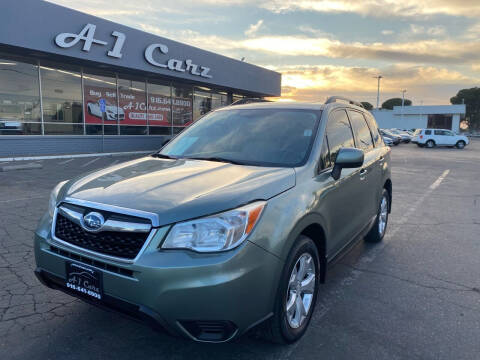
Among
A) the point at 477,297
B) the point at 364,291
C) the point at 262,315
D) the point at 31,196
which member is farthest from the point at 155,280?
the point at 31,196

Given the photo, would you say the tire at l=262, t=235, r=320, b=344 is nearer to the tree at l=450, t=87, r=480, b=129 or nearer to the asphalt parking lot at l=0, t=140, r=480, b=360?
the asphalt parking lot at l=0, t=140, r=480, b=360

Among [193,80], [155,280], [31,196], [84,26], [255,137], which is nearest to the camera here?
[155,280]

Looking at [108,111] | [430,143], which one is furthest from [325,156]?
[430,143]

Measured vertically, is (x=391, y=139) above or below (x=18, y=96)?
below

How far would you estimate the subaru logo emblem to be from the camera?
7.63 ft

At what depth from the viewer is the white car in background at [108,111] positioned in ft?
59.3

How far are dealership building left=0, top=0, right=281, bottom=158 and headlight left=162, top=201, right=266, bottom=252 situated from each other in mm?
14286

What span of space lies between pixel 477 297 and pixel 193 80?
762 inches

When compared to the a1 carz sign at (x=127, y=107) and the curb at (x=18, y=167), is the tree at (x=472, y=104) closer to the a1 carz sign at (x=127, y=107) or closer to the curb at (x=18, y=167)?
the a1 carz sign at (x=127, y=107)

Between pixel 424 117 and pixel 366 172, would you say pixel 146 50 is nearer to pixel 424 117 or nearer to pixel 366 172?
pixel 366 172

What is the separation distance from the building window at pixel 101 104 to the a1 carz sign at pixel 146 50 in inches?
90.7

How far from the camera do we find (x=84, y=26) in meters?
15.1

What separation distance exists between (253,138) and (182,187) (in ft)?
3.94

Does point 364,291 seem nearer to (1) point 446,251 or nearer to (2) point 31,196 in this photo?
(1) point 446,251
